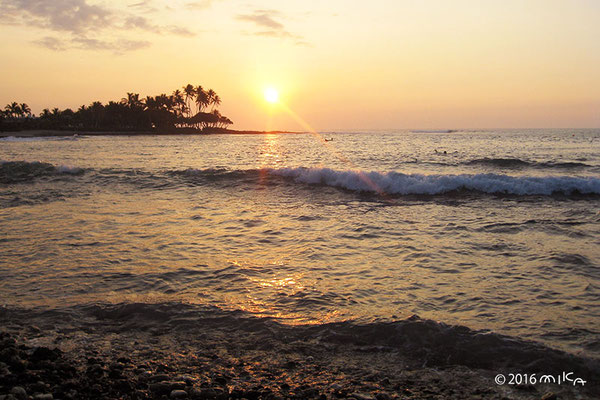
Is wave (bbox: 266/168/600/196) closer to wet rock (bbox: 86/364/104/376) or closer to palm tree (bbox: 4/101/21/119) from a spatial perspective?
wet rock (bbox: 86/364/104/376)

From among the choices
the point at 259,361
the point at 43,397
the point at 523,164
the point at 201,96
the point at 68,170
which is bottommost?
the point at 259,361

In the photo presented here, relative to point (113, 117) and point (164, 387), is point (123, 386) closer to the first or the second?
point (164, 387)

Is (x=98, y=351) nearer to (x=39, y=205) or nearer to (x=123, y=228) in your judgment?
(x=123, y=228)

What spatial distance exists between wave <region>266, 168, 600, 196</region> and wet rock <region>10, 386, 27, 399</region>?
14.3 m

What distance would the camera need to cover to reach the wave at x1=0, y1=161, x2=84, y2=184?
66.6ft

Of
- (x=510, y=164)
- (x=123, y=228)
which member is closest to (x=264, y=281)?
(x=123, y=228)

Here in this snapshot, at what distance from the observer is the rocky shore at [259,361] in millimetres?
3701

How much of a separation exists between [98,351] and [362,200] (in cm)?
1138

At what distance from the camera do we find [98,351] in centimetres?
446

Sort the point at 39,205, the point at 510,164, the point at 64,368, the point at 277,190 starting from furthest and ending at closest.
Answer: the point at 510,164, the point at 277,190, the point at 39,205, the point at 64,368

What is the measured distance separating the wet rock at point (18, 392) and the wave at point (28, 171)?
19.4 metres

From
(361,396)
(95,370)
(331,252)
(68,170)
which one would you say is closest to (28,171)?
(68,170)

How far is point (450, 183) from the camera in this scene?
16.7 meters

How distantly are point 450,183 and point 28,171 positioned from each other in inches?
862
